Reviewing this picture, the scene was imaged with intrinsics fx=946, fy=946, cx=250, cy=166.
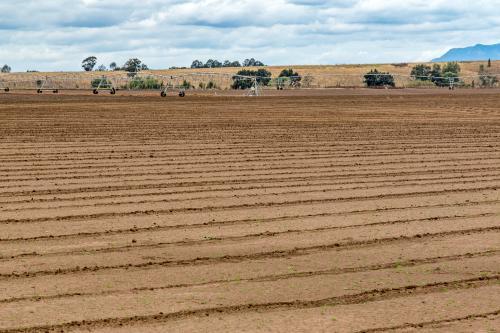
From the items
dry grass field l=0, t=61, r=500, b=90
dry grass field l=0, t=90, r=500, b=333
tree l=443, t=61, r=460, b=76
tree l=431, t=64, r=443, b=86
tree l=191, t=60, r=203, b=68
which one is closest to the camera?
dry grass field l=0, t=90, r=500, b=333

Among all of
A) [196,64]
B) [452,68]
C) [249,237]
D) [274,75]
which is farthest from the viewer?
[196,64]

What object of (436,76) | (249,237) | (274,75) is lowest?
(436,76)

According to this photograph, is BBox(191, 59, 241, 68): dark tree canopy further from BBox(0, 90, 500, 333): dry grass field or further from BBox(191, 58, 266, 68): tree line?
BBox(0, 90, 500, 333): dry grass field

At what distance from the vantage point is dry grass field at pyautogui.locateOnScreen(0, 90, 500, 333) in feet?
20.4

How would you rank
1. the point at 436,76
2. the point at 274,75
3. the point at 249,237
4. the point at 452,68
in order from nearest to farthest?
1. the point at 249,237
2. the point at 436,76
3. the point at 274,75
4. the point at 452,68

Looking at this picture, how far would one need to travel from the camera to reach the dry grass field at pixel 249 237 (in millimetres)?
6203

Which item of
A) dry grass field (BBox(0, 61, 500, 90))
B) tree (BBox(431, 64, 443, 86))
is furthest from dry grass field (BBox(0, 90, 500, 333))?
tree (BBox(431, 64, 443, 86))

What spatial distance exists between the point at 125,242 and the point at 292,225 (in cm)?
176

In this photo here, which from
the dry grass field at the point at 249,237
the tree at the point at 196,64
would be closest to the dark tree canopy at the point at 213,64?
the tree at the point at 196,64

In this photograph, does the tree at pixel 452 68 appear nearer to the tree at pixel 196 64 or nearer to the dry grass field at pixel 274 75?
the dry grass field at pixel 274 75

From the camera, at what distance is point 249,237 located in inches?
346

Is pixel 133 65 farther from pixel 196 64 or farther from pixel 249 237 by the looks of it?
pixel 249 237

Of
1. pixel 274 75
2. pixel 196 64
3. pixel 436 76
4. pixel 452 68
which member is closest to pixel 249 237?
pixel 436 76

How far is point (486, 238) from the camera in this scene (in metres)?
8.75
